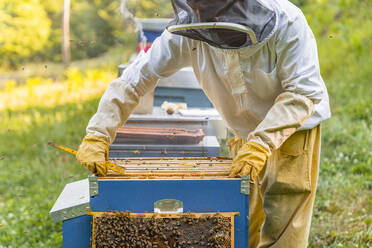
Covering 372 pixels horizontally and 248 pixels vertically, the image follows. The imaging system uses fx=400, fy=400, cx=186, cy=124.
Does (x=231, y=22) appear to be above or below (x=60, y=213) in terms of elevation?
above

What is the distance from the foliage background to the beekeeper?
616 millimetres

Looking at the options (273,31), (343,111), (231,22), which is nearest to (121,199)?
(231,22)

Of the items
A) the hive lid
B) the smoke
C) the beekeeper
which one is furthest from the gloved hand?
the smoke

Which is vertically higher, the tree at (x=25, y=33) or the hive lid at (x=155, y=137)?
the tree at (x=25, y=33)

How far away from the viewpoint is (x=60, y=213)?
2018 mm

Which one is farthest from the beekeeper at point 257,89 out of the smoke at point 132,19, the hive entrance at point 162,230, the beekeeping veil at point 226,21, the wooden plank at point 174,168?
the smoke at point 132,19

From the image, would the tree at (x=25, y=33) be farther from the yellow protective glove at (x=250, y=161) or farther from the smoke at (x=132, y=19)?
the yellow protective glove at (x=250, y=161)

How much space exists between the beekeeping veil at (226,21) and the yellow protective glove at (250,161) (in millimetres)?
519

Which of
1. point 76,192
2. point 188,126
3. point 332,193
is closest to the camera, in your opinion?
point 76,192

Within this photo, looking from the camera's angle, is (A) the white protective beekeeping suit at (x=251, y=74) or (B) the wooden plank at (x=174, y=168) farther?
(A) the white protective beekeeping suit at (x=251, y=74)

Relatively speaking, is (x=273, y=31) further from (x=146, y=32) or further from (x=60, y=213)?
(x=146, y=32)

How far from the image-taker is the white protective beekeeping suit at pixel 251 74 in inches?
80.0

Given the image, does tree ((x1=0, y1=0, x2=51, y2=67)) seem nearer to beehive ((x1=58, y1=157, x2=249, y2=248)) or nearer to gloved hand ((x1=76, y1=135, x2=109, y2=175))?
gloved hand ((x1=76, y1=135, x2=109, y2=175))

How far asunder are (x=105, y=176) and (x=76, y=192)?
60 cm
